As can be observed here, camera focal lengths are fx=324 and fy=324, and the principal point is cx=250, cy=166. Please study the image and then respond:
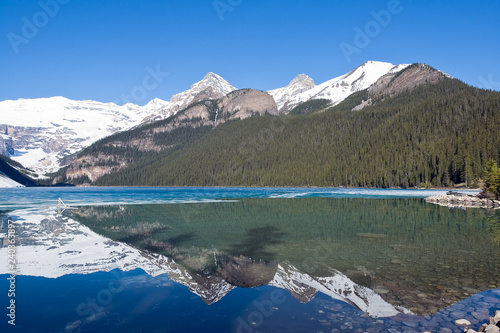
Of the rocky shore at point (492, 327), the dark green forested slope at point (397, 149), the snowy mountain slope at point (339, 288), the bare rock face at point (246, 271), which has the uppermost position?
the dark green forested slope at point (397, 149)

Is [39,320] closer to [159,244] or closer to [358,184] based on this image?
[159,244]

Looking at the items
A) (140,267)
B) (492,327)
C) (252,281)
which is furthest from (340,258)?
(140,267)

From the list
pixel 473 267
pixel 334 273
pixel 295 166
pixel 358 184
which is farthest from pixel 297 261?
pixel 295 166

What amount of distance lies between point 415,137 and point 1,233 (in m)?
153

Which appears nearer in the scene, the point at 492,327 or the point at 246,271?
the point at 492,327

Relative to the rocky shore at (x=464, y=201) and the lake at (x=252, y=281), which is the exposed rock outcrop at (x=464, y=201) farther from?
the lake at (x=252, y=281)

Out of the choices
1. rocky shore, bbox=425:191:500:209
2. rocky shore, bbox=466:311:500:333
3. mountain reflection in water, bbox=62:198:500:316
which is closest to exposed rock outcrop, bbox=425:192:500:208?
rocky shore, bbox=425:191:500:209

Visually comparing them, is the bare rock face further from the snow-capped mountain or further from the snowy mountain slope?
the snowy mountain slope

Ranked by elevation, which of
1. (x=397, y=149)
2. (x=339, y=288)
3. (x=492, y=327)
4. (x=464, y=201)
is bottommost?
(x=339, y=288)

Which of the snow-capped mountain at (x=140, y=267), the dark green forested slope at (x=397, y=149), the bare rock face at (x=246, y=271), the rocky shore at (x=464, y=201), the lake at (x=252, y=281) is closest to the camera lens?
the lake at (x=252, y=281)

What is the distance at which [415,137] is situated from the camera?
478 feet

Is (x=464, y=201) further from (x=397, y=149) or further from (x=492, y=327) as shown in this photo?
(x=397, y=149)

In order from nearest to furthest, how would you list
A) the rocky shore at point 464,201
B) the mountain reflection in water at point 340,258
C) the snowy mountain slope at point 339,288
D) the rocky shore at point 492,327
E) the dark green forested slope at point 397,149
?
1. the rocky shore at point 492,327
2. the snowy mountain slope at point 339,288
3. the mountain reflection in water at point 340,258
4. the rocky shore at point 464,201
5. the dark green forested slope at point 397,149

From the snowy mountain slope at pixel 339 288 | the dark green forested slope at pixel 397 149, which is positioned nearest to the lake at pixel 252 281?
the snowy mountain slope at pixel 339 288
